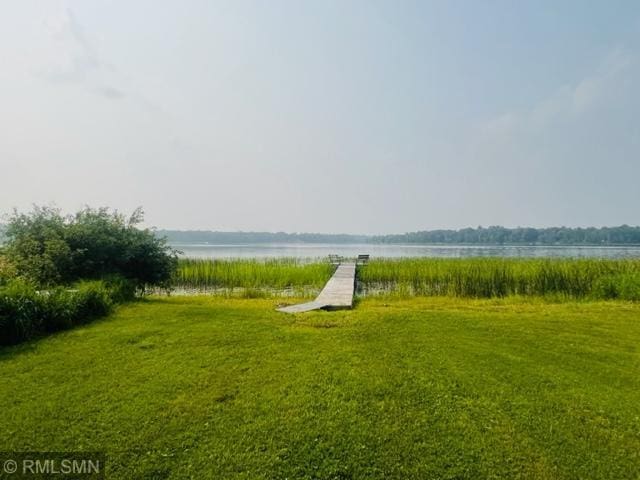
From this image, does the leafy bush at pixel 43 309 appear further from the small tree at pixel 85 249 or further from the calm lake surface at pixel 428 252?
the calm lake surface at pixel 428 252

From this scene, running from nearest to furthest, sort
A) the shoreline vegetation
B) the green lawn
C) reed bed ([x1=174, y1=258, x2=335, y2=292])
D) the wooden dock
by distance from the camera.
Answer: the green lawn
the wooden dock
the shoreline vegetation
reed bed ([x1=174, y1=258, x2=335, y2=292])

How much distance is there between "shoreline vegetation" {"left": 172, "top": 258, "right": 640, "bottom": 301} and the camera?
13.5 m

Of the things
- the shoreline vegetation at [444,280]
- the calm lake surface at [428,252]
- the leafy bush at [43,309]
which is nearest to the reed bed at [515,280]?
the shoreline vegetation at [444,280]

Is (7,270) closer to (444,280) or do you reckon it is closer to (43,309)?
(43,309)

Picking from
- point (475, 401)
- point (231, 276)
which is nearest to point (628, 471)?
point (475, 401)

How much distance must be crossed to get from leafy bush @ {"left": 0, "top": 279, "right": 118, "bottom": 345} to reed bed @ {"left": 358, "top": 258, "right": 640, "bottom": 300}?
956 centimetres

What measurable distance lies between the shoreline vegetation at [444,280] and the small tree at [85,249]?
3.45 m

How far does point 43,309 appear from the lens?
247 inches

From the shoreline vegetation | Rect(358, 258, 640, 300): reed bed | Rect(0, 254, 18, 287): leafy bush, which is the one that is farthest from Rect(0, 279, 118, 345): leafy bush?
Rect(358, 258, 640, 300): reed bed

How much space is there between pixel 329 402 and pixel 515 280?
13475mm

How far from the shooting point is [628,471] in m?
2.83

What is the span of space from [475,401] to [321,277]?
1354 cm

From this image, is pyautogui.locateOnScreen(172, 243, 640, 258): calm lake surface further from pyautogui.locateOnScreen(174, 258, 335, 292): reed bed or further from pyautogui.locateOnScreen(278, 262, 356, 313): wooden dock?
pyautogui.locateOnScreen(278, 262, 356, 313): wooden dock

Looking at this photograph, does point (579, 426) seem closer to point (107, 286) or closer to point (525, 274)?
point (107, 286)
